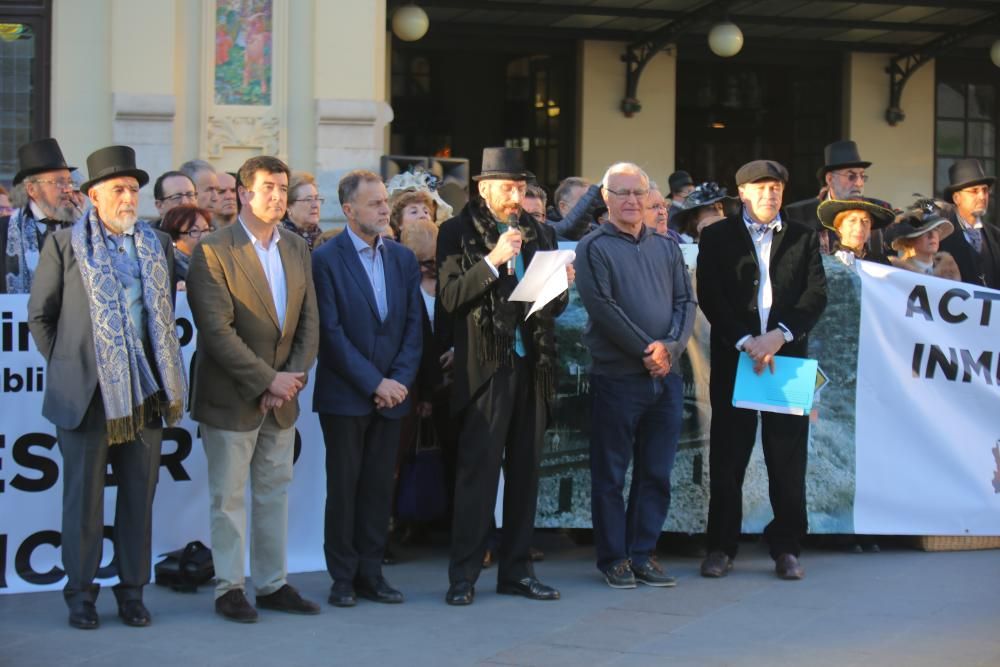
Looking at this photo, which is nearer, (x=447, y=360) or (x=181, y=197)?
(x=447, y=360)

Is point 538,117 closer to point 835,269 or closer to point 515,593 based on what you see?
point 835,269

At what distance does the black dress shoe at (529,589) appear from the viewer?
22.7 ft

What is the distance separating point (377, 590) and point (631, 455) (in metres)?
1.42

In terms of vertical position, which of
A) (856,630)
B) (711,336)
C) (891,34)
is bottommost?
(856,630)

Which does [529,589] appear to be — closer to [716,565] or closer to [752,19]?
[716,565]

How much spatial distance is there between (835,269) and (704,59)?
10405mm

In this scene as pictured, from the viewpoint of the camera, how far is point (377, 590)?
22.6 feet

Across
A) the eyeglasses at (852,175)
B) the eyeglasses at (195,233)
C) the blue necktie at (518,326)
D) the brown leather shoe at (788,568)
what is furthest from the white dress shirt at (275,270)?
the eyeglasses at (852,175)

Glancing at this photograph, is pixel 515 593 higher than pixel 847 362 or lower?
lower

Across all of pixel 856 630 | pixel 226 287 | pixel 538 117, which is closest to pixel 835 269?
pixel 856 630

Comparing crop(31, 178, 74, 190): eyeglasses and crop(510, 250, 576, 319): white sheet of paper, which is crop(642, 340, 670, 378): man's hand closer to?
crop(510, 250, 576, 319): white sheet of paper

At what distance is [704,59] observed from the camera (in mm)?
18031

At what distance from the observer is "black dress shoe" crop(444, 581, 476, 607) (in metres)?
6.82

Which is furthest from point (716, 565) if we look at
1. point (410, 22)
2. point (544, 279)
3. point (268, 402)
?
point (410, 22)
